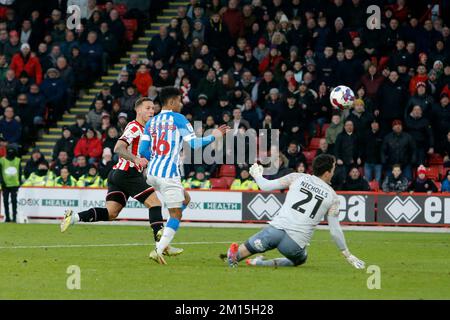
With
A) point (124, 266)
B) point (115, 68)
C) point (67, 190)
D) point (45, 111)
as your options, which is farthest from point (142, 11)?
point (124, 266)

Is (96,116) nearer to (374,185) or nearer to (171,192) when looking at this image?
(374,185)

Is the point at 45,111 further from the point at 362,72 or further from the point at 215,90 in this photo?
the point at 362,72

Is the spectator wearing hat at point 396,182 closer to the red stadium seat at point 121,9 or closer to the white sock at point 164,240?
the white sock at point 164,240

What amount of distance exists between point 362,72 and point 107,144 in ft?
23.0

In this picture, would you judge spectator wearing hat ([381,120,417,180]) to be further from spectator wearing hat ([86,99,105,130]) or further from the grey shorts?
the grey shorts

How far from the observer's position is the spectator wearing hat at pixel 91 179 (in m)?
28.5

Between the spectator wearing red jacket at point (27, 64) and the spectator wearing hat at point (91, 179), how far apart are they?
5.20 m

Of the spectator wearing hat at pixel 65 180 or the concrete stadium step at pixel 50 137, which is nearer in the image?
the spectator wearing hat at pixel 65 180

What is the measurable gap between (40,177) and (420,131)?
9897 millimetres

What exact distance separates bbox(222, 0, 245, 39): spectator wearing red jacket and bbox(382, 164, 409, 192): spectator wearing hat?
709cm

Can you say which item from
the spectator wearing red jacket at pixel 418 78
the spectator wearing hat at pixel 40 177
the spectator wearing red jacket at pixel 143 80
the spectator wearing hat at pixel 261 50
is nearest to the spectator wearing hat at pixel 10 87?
the spectator wearing hat at pixel 40 177

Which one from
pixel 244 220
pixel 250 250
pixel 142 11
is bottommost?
pixel 244 220

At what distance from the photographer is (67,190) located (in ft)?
92.3

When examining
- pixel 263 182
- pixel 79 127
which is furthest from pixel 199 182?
pixel 263 182
